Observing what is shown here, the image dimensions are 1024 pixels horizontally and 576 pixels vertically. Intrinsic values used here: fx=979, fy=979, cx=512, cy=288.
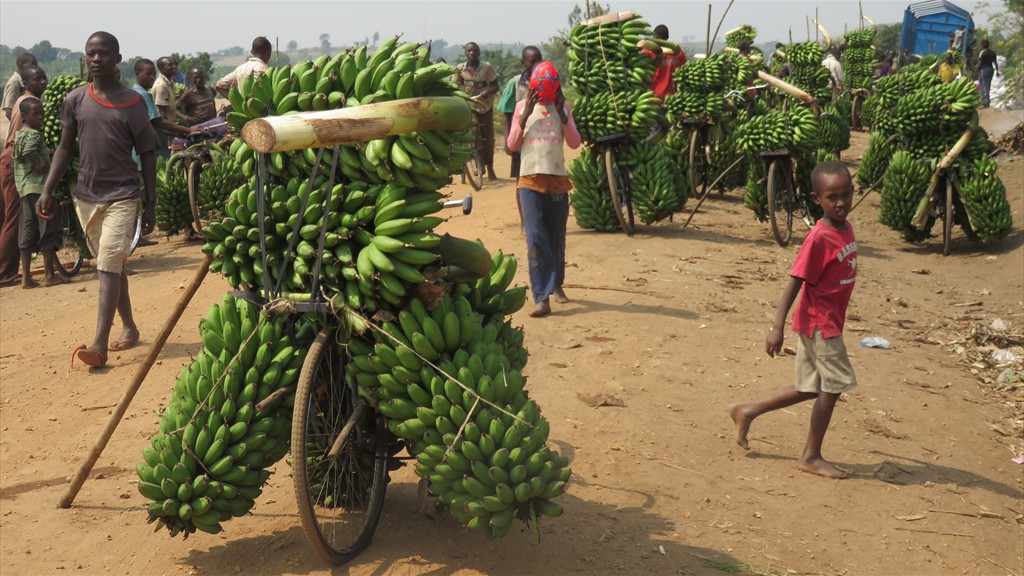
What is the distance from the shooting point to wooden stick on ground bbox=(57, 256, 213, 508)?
4.09m

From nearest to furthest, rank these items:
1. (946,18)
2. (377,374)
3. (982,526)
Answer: (377,374) → (982,526) → (946,18)

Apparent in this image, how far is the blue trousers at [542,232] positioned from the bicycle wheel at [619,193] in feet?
8.61

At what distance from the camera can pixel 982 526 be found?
4.85 metres

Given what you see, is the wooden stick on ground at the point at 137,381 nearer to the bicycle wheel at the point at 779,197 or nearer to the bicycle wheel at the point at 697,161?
the bicycle wheel at the point at 779,197

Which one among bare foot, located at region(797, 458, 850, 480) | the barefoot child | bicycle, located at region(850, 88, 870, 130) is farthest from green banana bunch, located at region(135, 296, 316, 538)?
bicycle, located at region(850, 88, 870, 130)

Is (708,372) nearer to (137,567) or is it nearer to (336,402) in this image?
(336,402)

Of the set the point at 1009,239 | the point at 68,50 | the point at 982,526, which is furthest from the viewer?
the point at 68,50

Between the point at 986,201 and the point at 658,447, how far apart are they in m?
7.24

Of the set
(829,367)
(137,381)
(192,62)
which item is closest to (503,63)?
(192,62)

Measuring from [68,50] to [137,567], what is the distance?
115 meters

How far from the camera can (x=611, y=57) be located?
1020 centimetres

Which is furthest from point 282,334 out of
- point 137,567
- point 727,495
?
point 727,495

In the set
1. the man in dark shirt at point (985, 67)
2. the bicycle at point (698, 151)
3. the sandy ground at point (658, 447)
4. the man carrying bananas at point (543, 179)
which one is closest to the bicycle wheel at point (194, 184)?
the sandy ground at point (658, 447)

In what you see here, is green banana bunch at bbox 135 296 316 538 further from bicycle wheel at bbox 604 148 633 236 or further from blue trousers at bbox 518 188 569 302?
bicycle wheel at bbox 604 148 633 236
